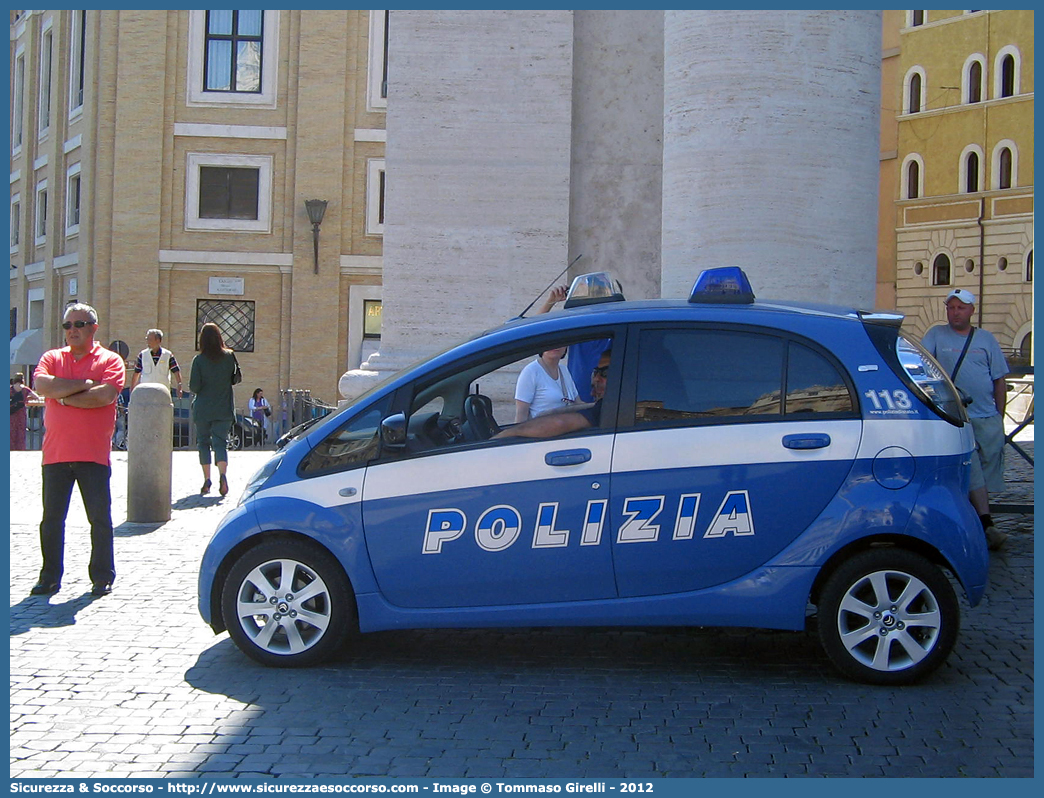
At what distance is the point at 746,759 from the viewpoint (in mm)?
4480

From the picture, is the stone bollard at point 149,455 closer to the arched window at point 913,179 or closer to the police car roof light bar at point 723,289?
the police car roof light bar at point 723,289

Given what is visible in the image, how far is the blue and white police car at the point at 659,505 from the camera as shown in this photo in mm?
5449

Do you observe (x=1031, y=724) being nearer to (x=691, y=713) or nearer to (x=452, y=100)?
(x=691, y=713)

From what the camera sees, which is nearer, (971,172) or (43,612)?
(43,612)

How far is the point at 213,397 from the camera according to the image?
12.3 m

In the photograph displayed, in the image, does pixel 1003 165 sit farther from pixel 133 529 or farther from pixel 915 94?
pixel 133 529

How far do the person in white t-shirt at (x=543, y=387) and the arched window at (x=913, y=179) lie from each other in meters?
48.9

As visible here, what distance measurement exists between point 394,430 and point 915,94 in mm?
51527

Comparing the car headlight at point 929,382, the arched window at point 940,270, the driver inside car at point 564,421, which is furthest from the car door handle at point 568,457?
the arched window at point 940,270

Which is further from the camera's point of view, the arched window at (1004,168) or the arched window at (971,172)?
the arched window at (971,172)

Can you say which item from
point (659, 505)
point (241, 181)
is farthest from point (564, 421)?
point (241, 181)

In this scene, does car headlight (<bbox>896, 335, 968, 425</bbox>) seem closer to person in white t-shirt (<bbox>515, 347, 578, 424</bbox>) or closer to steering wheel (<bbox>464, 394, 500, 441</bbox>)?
person in white t-shirt (<bbox>515, 347, 578, 424</bbox>)

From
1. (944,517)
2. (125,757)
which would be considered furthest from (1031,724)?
(125,757)

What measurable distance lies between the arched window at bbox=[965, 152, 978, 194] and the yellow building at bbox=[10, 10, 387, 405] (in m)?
26.2
